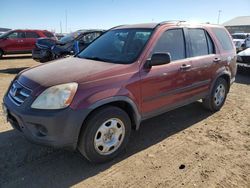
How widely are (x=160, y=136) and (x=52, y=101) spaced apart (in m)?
2.11

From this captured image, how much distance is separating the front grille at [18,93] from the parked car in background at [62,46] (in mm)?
6675

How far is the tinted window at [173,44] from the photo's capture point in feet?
12.8

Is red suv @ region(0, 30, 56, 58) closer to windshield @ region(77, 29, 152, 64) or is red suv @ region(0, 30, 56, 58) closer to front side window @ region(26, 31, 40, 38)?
front side window @ region(26, 31, 40, 38)

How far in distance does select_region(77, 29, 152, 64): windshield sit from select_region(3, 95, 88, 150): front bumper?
1.19 metres

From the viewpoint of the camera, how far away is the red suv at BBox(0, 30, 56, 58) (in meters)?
14.9

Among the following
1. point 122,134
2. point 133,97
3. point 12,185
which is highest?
point 133,97

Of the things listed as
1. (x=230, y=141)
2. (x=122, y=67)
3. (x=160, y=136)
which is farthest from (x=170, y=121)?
(x=122, y=67)

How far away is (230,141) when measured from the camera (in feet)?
13.4

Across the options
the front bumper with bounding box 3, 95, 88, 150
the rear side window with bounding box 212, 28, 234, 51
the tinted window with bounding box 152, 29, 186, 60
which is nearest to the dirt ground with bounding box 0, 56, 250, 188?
the front bumper with bounding box 3, 95, 88, 150

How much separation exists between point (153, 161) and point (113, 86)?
3.99ft

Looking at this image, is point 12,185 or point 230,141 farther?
point 230,141

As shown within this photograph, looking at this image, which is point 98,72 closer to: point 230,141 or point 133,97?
point 133,97

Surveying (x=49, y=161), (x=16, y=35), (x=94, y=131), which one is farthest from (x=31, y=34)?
(x=94, y=131)

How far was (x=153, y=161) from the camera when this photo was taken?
3455 mm
